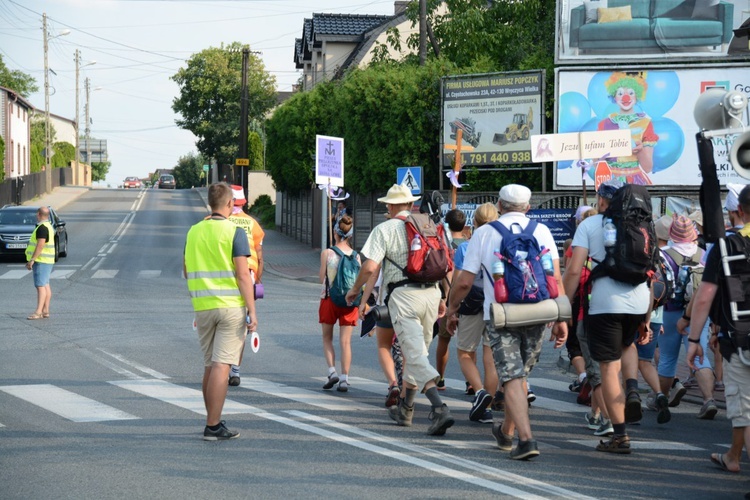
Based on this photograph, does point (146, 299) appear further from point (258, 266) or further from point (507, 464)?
point (507, 464)

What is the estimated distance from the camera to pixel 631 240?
6824 millimetres

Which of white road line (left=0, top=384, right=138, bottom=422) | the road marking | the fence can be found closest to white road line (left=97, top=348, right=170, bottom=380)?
white road line (left=0, top=384, right=138, bottom=422)

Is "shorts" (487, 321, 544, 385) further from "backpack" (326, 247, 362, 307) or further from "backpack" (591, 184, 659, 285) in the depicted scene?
"backpack" (326, 247, 362, 307)

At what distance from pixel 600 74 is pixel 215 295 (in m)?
17.4

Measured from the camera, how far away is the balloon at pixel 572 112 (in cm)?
Answer: 2283

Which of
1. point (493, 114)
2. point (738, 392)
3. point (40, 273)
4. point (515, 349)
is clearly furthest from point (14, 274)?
point (738, 392)

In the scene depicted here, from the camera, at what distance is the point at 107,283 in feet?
73.7

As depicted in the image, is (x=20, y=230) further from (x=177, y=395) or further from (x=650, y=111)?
(x=177, y=395)

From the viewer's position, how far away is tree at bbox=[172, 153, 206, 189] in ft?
398

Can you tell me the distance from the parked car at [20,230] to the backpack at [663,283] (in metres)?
20.3

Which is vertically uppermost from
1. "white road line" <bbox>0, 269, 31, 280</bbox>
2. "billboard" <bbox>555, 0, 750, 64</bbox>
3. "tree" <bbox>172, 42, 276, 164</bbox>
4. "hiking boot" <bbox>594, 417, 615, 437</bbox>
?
"tree" <bbox>172, 42, 276, 164</bbox>

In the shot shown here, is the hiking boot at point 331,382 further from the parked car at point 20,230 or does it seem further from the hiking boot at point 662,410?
the parked car at point 20,230

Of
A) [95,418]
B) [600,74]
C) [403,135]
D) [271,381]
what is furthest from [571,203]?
[95,418]

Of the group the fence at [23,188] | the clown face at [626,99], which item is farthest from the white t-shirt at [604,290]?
the fence at [23,188]
